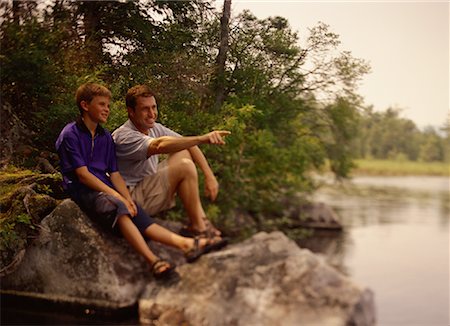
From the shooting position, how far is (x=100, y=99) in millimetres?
2590

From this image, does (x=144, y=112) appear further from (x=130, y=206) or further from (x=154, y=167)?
(x=130, y=206)

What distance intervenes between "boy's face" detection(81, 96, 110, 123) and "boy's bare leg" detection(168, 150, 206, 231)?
387 mm

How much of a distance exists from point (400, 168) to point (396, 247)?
21.2 ft

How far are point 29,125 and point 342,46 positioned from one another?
6.43 feet

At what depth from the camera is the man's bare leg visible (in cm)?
253

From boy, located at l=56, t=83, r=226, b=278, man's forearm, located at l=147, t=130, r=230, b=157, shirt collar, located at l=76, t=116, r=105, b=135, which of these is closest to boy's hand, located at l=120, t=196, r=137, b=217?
boy, located at l=56, t=83, r=226, b=278

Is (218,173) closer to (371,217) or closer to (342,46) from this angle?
(342,46)

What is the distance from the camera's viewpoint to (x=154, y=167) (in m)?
2.68

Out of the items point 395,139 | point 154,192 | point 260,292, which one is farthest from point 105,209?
point 395,139

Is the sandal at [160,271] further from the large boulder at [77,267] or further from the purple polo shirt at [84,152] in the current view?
the purple polo shirt at [84,152]

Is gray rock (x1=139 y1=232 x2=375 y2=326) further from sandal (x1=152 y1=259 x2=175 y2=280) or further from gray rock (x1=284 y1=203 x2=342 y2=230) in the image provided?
gray rock (x1=284 y1=203 x2=342 y2=230)

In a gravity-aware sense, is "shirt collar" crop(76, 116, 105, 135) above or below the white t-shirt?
above

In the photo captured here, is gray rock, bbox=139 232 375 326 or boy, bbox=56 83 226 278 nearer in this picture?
gray rock, bbox=139 232 375 326

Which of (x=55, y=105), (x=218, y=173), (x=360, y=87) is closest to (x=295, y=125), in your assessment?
(x=218, y=173)
